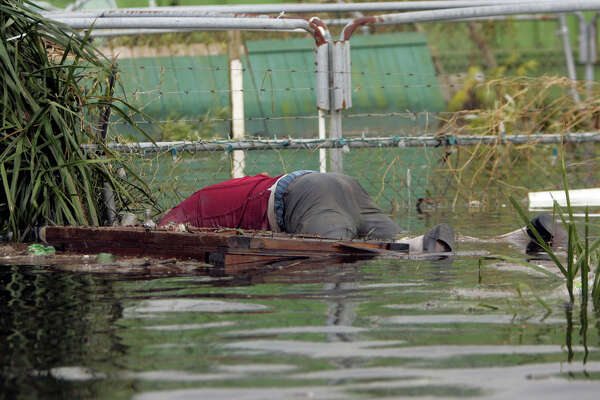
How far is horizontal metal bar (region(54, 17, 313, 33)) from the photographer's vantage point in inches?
282

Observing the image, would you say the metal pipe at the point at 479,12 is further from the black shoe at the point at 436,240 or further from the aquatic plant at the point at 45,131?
the black shoe at the point at 436,240

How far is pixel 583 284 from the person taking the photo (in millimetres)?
3398

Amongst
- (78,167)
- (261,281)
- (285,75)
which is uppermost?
(285,75)

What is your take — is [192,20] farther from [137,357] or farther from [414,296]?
[137,357]

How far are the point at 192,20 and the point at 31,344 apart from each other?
15.7ft

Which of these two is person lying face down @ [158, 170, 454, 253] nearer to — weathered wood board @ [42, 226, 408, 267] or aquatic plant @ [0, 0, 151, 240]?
weathered wood board @ [42, 226, 408, 267]

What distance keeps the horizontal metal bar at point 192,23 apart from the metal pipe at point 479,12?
589mm

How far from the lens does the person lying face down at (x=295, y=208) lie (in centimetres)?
548

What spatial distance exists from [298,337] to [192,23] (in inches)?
188

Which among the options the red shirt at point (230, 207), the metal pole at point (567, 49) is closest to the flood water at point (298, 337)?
the red shirt at point (230, 207)

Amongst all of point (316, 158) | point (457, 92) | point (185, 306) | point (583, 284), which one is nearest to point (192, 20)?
point (316, 158)

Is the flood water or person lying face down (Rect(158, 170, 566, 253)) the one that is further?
person lying face down (Rect(158, 170, 566, 253))

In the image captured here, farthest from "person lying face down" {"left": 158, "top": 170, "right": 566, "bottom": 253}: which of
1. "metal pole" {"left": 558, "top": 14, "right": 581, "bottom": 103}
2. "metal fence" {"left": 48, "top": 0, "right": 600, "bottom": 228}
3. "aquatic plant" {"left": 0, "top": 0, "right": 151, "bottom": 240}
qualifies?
"metal pole" {"left": 558, "top": 14, "right": 581, "bottom": 103}

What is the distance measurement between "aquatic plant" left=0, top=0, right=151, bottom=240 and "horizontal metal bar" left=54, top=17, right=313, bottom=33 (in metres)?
1.15
